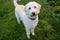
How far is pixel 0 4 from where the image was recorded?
5.74m

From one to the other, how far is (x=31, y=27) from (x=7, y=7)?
1.87 m

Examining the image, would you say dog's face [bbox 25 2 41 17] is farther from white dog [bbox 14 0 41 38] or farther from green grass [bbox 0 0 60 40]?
green grass [bbox 0 0 60 40]

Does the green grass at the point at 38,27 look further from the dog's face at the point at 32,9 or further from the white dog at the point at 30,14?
the dog's face at the point at 32,9

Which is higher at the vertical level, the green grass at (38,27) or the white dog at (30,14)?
→ the white dog at (30,14)

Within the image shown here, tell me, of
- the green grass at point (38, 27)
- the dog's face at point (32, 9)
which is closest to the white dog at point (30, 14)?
the dog's face at point (32, 9)

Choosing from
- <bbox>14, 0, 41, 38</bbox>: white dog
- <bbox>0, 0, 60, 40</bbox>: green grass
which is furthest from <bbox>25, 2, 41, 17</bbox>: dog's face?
<bbox>0, 0, 60, 40</bbox>: green grass

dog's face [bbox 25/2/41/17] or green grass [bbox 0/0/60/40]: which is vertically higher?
dog's face [bbox 25/2/41/17]

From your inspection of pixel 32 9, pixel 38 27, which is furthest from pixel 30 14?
pixel 38 27

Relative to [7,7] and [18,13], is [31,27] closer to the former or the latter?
[18,13]

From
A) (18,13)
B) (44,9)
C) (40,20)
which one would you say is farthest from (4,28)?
(44,9)

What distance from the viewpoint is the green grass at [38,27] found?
166 inches

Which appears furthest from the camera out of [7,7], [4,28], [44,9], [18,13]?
[7,7]

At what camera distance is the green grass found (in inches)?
166

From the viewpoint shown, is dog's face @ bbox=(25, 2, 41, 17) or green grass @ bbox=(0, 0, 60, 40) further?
green grass @ bbox=(0, 0, 60, 40)
